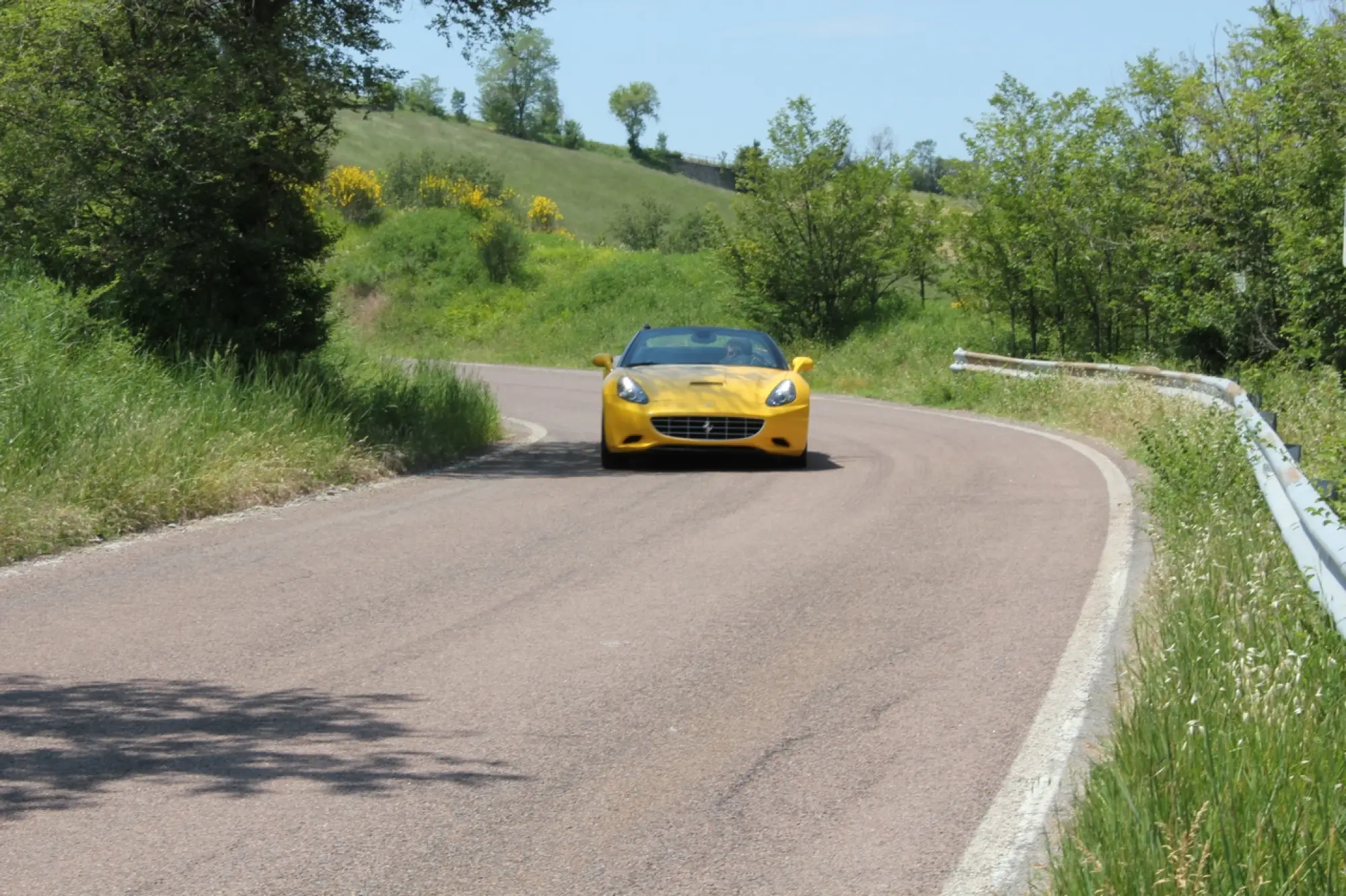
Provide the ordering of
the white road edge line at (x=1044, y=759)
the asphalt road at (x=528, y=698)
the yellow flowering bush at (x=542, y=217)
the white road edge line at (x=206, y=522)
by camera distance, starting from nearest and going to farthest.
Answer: the white road edge line at (x=1044, y=759)
the asphalt road at (x=528, y=698)
the white road edge line at (x=206, y=522)
the yellow flowering bush at (x=542, y=217)

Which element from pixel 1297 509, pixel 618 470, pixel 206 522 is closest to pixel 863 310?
pixel 618 470

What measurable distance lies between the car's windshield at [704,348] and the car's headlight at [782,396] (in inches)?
31.4

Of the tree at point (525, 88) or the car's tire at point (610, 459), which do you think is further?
the tree at point (525, 88)

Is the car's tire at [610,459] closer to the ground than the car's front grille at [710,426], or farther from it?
closer to the ground

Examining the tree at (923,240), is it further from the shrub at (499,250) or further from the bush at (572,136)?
the bush at (572,136)

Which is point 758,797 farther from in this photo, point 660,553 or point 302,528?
point 302,528

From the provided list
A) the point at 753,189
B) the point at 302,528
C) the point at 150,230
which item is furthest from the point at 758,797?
the point at 753,189

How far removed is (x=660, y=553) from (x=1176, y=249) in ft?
73.2

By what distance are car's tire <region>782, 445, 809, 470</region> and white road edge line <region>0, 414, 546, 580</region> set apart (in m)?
3.12

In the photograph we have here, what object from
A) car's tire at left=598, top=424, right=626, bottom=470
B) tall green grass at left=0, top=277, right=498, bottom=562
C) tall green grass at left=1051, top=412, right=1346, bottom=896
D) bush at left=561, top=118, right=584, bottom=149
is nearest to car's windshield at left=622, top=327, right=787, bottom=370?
car's tire at left=598, top=424, right=626, bottom=470

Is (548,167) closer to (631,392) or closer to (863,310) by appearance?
(863,310)

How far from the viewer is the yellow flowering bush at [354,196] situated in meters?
62.0

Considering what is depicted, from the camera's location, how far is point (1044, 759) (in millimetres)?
5445

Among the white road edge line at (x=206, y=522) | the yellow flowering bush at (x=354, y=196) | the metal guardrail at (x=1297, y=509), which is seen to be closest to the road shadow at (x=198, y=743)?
the metal guardrail at (x=1297, y=509)
